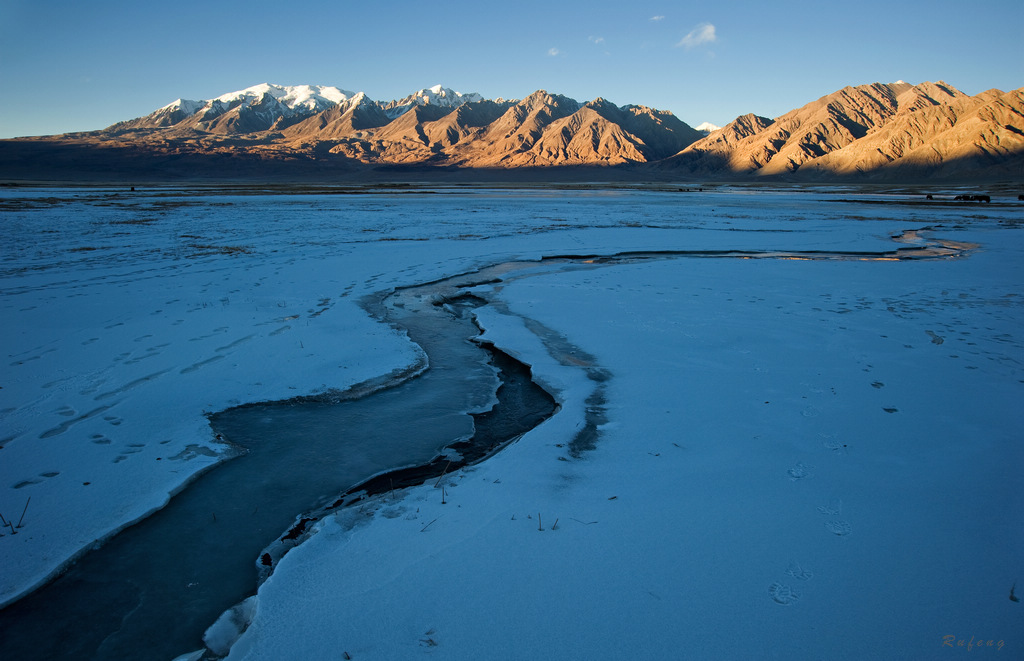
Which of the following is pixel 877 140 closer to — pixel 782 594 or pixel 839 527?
pixel 839 527

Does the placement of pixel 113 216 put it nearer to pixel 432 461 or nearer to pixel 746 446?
pixel 432 461

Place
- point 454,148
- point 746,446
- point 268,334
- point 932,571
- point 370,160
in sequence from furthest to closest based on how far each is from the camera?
point 454,148 → point 370,160 → point 268,334 → point 746,446 → point 932,571

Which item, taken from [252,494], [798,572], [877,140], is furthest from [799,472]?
[877,140]

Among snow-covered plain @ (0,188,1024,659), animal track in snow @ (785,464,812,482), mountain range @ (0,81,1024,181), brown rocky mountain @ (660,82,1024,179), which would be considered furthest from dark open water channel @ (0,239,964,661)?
brown rocky mountain @ (660,82,1024,179)

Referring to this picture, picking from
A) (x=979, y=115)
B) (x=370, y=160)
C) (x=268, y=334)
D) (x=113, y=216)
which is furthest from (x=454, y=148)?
(x=268, y=334)

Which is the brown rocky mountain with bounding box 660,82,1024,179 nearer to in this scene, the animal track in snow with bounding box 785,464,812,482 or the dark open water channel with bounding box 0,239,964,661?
the animal track in snow with bounding box 785,464,812,482
